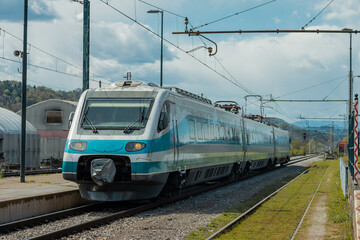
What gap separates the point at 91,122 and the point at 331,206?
8.19 metres

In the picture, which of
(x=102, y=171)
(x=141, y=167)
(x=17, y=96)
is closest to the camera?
(x=102, y=171)

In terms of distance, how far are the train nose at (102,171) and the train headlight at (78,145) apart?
1.81 feet

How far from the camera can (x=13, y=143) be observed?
37.6 meters

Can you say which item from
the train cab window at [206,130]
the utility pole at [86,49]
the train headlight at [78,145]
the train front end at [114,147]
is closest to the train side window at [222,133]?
the train cab window at [206,130]

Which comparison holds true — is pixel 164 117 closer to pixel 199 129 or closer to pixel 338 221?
pixel 199 129

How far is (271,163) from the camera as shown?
146 ft

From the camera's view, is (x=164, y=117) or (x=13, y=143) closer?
(x=164, y=117)

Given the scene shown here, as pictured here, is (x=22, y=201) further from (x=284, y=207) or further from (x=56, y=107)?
(x=56, y=107)

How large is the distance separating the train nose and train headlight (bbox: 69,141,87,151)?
21.8 inches

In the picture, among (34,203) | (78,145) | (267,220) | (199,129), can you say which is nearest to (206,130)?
(199,129)

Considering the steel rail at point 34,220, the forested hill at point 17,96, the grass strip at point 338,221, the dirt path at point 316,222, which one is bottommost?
the dirt path at point 316,222

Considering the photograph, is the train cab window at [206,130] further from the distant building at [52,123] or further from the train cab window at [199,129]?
the distant building at [52,123]

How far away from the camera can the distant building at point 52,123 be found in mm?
51094

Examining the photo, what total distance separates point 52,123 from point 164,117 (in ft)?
126
